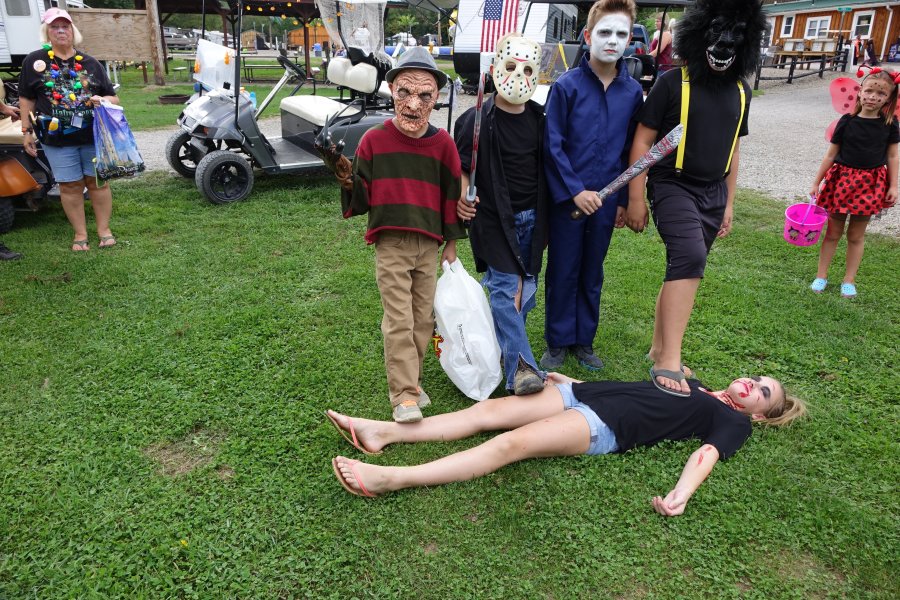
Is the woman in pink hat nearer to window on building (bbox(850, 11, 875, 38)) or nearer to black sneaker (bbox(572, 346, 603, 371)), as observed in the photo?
black sneaker (bbox(572, 346, 603, 371))

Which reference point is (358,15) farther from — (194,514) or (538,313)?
(194,514)

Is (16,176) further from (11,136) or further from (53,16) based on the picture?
(53,16)

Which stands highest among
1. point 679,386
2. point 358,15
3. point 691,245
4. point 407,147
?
point 358,15

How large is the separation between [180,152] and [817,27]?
32780 millimetres

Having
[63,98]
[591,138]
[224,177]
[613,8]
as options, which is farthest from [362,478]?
[224,177]

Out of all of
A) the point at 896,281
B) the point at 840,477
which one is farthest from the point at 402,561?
the point at 896,281

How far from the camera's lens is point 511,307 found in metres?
3.17

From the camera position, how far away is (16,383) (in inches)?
130

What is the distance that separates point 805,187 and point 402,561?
26.2ft

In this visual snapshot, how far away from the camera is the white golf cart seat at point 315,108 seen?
7047 mm

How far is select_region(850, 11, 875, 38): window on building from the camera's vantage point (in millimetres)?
27347

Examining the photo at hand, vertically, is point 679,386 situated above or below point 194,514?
above

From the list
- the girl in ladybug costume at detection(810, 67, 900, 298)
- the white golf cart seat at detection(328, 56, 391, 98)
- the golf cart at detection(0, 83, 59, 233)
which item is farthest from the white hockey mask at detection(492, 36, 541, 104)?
the golf cart at detection(0, 83, 59, 233)

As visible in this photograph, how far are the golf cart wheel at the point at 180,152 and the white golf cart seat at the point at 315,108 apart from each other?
1.23 metres
